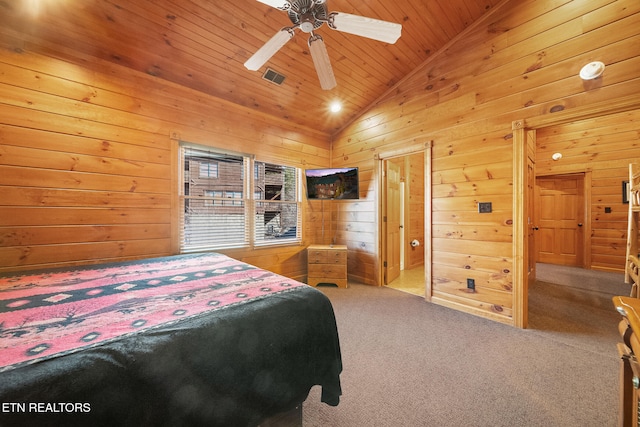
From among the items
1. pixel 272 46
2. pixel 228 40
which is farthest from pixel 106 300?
pixel 228 40

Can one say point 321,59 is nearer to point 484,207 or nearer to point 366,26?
point 366,26

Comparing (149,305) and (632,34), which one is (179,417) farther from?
(632,34)

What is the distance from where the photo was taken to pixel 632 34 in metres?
1.87

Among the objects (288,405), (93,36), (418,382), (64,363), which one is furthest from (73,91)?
(418,382)

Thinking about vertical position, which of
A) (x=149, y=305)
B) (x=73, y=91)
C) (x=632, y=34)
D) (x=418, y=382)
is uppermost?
(x=632, y=34)

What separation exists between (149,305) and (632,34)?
387 centimetres

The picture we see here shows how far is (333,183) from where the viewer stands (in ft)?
12.0

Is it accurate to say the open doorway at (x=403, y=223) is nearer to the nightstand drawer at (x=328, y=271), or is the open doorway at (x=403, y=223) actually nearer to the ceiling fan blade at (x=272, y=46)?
the nightstand drawer at (x=328, y=271)

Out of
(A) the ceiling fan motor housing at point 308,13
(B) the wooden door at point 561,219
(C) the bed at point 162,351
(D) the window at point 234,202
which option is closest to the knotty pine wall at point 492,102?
(D) the window at point 234,202

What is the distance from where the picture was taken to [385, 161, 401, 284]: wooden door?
12.1 ft

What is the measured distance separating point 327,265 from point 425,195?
1.70m

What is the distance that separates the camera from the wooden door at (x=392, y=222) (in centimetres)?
368

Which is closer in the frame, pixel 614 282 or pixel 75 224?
pixel 75 224

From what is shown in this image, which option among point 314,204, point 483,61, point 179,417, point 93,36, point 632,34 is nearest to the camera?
point 179,417
